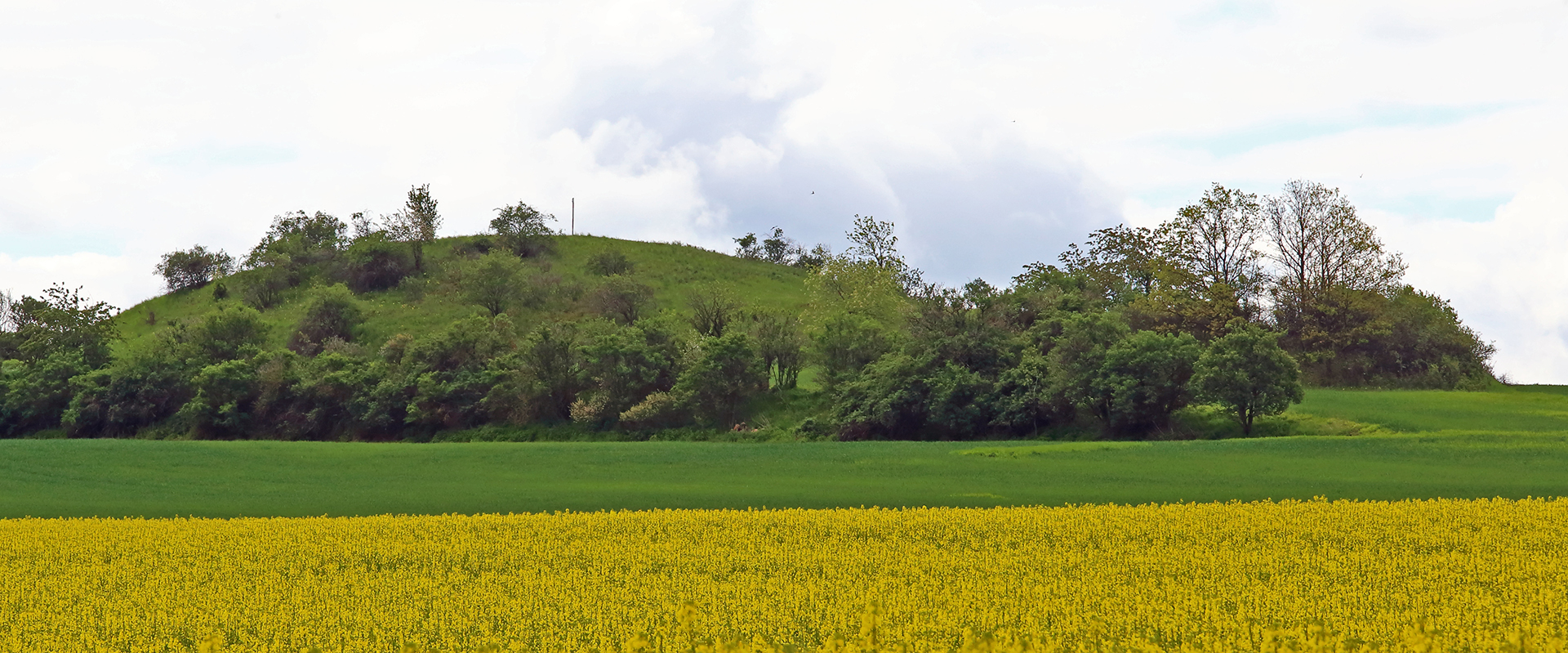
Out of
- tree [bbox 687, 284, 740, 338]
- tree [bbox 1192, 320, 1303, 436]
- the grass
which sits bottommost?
the grass

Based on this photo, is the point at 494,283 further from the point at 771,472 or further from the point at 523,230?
the point at 771,472

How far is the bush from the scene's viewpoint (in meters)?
112

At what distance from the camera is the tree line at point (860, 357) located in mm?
56906

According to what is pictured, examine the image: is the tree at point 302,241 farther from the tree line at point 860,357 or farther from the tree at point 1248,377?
the tree at point 1248,377

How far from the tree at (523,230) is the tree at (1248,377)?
78.0 m

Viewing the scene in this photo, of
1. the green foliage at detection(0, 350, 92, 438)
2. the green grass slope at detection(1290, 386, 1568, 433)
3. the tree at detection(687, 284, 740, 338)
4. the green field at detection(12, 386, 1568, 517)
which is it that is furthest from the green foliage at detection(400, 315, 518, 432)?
the green grass slope at detection(1290, 386, 1568, 433)

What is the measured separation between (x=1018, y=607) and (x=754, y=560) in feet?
17.8

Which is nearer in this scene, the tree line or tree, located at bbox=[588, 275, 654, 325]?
the tree line

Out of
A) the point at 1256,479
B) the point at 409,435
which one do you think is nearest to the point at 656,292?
the point at 409,435

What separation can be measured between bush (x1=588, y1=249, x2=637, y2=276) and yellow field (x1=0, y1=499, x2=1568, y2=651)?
8569 centimetres

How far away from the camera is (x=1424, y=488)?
106ft

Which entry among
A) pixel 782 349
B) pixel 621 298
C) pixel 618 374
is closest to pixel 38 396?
pixel 618 374

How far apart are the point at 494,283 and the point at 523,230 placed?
24.7 meters

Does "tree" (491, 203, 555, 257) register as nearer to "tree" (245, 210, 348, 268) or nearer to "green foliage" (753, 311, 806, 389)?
"tree" (245, 210, 348, 268)
